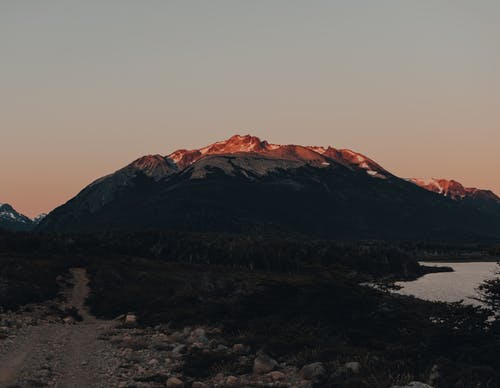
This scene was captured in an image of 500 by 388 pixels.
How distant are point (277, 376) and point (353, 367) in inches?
148

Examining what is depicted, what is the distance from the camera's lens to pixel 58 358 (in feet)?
109

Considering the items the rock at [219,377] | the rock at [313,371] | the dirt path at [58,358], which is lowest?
the rock at [219,377]

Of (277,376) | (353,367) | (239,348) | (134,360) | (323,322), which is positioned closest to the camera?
(353,367)

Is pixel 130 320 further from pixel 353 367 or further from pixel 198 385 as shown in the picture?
pixel 353 367

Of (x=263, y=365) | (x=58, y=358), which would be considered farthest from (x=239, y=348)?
(x=58, y=358)

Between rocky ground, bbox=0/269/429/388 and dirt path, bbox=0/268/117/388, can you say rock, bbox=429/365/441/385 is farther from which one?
dirt path, bbox=0/268/117/388

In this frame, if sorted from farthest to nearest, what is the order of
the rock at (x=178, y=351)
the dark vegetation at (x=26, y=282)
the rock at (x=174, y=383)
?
1. the dark vegetation at (x=26, y=282)
2. the rock at (x=178, y=351)
3. the rock at (x=174, y=383)

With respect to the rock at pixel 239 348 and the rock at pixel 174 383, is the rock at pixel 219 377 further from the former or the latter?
the rock at pixel 239 348

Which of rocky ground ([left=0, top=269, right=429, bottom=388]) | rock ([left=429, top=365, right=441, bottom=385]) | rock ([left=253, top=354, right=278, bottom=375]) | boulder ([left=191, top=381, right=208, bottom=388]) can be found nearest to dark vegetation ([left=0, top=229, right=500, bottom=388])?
rock ([left=429, top=365, right=441, bottom=385])

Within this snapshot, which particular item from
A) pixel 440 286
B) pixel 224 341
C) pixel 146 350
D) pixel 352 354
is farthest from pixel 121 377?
pixel 440 286

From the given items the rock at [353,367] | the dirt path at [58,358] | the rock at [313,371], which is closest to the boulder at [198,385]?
the dirt path at [58,358]

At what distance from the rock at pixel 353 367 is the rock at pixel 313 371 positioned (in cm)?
117

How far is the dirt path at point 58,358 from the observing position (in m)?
27.7

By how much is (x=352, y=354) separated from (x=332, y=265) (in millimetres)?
129948
